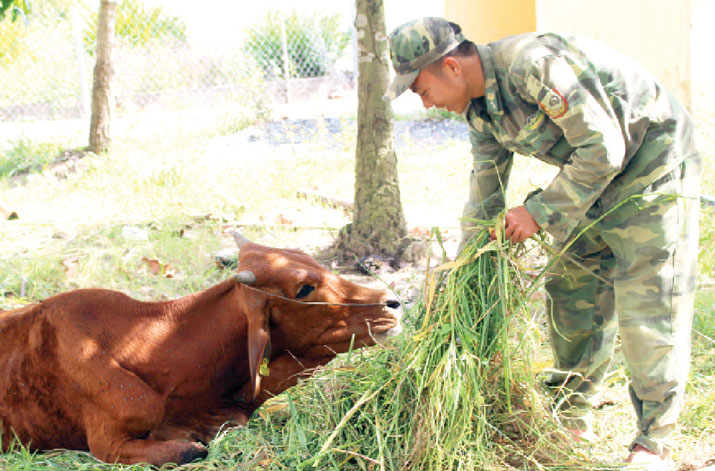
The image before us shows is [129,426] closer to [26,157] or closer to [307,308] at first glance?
[307,308]

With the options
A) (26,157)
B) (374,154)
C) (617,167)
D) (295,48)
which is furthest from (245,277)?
(295,48)

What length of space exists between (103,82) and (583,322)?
8.44 metres

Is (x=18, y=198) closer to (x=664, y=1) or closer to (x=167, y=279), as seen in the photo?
(x=167, y=279)

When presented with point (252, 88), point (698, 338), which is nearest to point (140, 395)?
point (698, 338)

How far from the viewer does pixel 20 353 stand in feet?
11.9

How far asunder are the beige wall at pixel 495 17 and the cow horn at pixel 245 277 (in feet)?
35.6

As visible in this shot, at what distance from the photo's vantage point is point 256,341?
334 centimetres

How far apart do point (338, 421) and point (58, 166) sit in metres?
8.19

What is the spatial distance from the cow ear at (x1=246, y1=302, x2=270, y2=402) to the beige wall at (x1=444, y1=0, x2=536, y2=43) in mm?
10842

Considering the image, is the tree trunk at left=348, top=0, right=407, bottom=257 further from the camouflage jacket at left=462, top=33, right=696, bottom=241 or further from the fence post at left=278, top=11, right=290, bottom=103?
the fence post at left=278, top=11, right=290, bottom=103

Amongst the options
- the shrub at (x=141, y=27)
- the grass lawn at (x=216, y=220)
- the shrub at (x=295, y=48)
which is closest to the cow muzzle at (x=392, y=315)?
the grass lawn at (x=216, y=220)

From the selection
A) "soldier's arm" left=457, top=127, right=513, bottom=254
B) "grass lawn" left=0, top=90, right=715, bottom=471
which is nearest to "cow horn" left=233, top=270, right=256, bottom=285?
"grass lawn" left=0, top=90, right=715, bottom=471

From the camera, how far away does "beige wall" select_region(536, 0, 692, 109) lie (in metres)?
9.16

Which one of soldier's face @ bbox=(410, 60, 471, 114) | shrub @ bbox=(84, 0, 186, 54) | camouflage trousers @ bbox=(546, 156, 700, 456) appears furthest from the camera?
shrub @ bbox=(84, 0, 186, 54)
